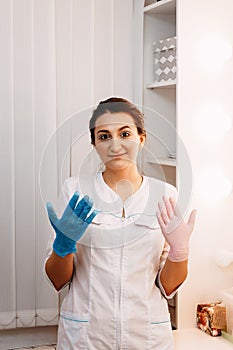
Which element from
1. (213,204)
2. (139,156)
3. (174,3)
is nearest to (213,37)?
(174,3)

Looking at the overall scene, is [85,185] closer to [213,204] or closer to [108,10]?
[213,204]

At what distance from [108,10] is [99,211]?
1.06m

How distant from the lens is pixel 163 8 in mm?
2410

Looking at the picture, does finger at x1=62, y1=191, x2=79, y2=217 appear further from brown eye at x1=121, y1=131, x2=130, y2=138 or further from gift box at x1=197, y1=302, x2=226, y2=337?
gift box at x1=197, y1=302, x2=226, y2=337

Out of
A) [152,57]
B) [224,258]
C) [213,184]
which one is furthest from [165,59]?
[224,258]

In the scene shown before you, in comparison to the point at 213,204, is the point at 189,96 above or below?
above

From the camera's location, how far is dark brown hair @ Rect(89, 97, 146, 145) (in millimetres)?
1676

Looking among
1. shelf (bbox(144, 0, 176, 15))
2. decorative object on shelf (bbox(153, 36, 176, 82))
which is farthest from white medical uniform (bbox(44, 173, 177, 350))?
shelf (bbox(144, 0, 176, 15))

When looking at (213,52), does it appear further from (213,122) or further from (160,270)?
(160,270)

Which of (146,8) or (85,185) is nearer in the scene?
(85,185)

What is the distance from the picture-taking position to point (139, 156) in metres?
1.75

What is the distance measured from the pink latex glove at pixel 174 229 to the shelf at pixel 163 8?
940mm

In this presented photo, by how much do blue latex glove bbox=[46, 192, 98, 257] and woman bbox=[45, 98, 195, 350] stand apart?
1 centimetres

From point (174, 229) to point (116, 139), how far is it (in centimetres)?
30
